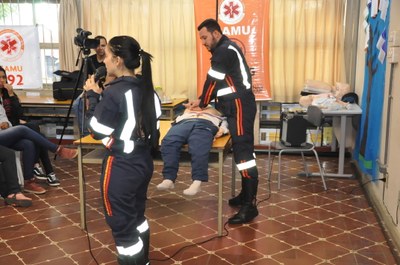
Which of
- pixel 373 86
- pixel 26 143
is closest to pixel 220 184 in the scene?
pixel 373 86

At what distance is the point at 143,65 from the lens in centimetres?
200

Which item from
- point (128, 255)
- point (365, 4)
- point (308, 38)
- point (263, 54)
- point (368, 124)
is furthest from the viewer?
point (308, 38)

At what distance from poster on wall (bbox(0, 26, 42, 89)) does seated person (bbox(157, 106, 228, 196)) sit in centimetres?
343

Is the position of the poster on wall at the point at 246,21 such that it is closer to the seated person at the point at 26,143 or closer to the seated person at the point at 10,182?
the seated person at the point at 26,143

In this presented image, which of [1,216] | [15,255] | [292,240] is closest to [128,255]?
[15,255]

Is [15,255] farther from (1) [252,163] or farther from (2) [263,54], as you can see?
(2) [263,54]

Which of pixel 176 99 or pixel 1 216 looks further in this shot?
pixel 176 99

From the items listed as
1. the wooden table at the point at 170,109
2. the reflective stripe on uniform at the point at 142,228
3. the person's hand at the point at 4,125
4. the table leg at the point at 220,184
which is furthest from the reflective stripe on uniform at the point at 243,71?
the person's hand at the point at 4,125

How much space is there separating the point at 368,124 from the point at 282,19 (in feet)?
6.37

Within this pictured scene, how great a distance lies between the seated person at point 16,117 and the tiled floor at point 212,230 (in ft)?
0.61

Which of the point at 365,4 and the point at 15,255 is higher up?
the point at 365,4

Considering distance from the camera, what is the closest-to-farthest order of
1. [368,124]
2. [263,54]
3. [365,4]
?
[368,124] → [365,4] → [263,54]

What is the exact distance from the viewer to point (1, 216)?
3416 mm

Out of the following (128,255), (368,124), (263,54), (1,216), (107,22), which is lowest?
(1,216)
